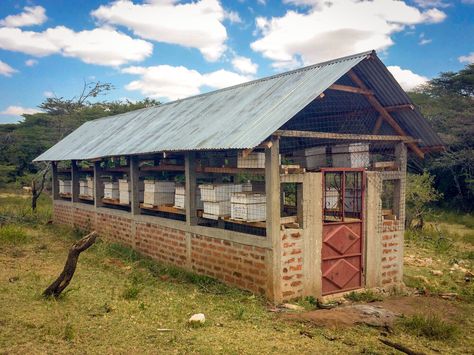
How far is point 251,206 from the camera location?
955 cm

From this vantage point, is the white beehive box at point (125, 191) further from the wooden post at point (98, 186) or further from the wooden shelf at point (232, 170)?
the wooden shelf at point (232, 170)

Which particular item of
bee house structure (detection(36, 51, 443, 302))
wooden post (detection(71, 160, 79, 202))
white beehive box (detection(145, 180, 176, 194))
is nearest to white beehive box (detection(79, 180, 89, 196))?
wooden post (detection(71, 160, 79, 202))

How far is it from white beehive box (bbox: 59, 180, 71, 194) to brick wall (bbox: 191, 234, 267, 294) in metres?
10.1

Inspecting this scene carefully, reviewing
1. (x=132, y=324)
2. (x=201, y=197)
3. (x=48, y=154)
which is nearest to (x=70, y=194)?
(x=48, y=154)

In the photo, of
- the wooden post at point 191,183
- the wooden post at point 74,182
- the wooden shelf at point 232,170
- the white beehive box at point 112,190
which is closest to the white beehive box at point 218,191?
the wooden shelf at point 232,170

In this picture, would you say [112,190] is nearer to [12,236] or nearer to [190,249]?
[12,236]

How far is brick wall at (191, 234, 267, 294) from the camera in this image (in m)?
9.34

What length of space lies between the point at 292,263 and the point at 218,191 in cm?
249

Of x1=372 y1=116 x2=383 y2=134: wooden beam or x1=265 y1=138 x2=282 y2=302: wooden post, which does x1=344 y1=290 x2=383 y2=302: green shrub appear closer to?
x1=265 y1=138 x2=282 y2=302: wooden post

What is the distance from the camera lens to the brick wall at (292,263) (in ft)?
29.8

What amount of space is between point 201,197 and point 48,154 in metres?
12.1

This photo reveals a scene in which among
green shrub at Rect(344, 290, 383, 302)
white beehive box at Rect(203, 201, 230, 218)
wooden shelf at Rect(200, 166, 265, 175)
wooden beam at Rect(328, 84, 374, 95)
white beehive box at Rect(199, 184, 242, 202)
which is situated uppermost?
wooden beam at Rect(328, 84, 374, 95)

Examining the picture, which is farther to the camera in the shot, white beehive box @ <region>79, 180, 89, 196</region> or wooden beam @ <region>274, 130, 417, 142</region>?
A: white beehive box @ <region>79, 180, 89, 196</region>

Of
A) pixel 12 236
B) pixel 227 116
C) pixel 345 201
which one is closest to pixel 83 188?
pixel 12 236
